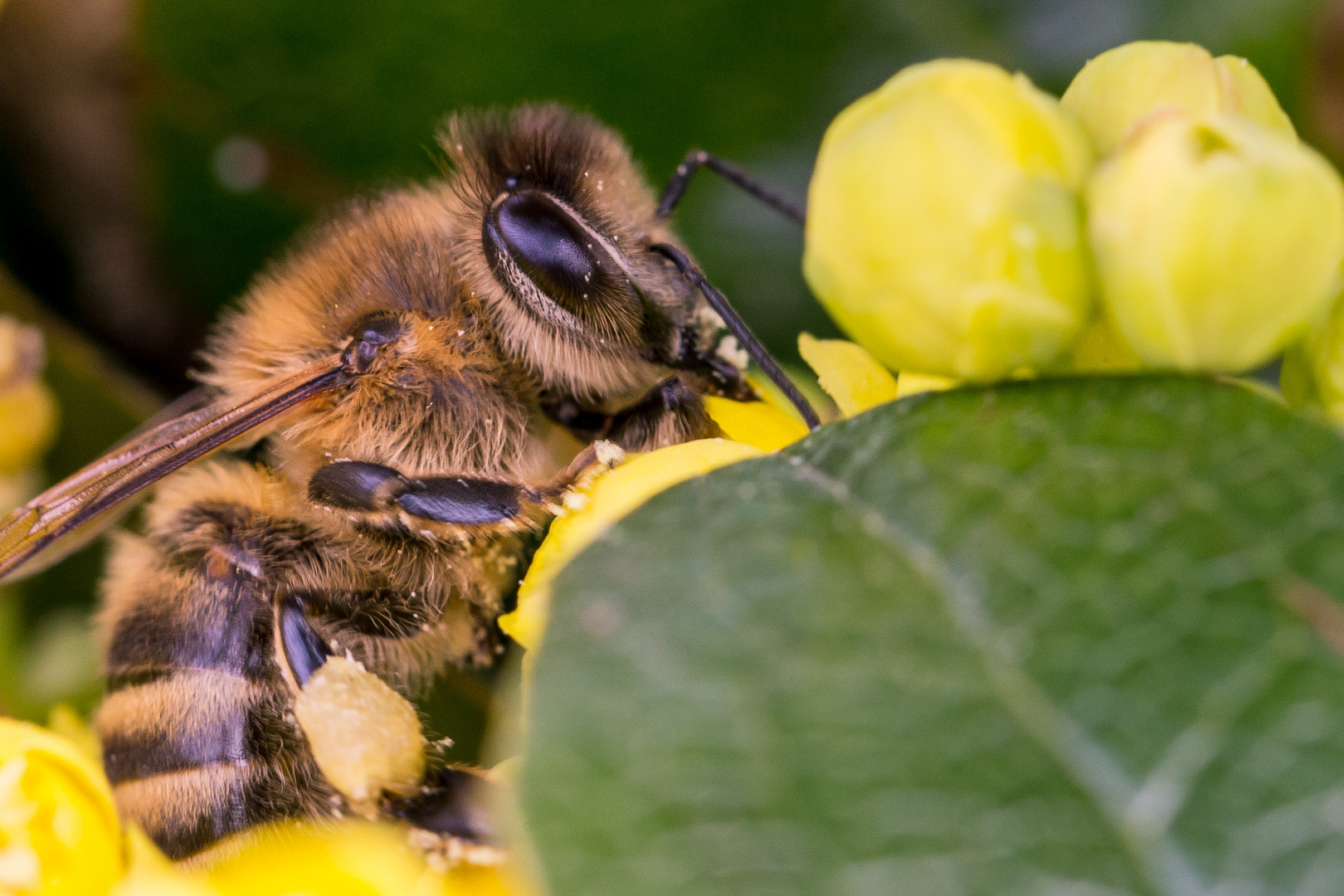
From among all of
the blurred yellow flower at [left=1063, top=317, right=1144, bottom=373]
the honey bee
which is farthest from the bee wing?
the blurred yellow flower at [left=1063, top=317, right=1144, bottom=373]

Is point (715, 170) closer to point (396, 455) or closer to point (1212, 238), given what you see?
point (396, 455)

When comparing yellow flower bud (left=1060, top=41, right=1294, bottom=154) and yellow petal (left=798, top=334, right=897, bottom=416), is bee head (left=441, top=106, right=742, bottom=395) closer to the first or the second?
yellow petal (left=798, top=334, right=897, bottom=416)

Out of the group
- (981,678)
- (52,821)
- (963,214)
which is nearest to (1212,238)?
(963,214)

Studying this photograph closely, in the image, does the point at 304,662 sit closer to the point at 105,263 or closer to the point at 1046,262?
the point at 1046,262

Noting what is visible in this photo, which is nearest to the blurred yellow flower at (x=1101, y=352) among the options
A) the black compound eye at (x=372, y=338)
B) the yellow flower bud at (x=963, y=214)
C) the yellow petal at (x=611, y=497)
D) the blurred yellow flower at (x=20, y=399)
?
the yellow flower bud at (x=963, y=214)

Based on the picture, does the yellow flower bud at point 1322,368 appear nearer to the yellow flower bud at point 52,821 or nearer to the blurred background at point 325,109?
the blurred background at point 325,109
